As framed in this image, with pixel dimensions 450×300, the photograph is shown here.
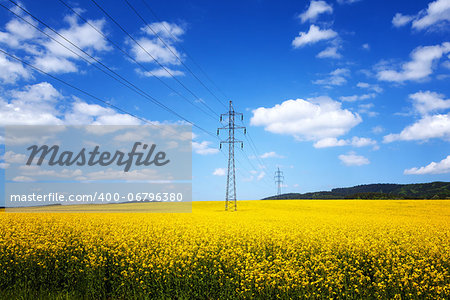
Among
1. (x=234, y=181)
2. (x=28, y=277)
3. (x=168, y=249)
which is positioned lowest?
(x=28, y=277)

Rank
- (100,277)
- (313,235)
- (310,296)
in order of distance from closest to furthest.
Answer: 1. (310,296)
2. (100,277)
3. (313,235)

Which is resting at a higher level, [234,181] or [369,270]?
[234,181]

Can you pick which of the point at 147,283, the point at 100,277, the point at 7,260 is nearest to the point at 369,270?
the point at 147,283

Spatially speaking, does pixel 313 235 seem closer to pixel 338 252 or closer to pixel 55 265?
pixel 338 252

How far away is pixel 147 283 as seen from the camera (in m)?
8.49

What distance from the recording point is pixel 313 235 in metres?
13.3

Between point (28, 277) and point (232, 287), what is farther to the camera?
point (28, 277)

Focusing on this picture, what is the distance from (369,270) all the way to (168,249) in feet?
22.2

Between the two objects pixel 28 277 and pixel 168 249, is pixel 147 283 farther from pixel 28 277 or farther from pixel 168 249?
pixel 28 277

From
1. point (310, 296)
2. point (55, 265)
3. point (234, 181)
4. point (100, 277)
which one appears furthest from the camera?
point (234, 181)

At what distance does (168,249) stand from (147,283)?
169cm

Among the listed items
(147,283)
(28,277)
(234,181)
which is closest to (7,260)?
(28,277)

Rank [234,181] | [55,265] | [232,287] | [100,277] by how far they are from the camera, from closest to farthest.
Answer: [232,287], [100,277], [55,265], [234,181]

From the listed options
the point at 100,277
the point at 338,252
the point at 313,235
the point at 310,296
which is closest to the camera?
the point at 310,296
